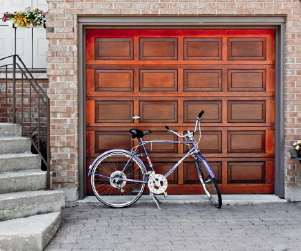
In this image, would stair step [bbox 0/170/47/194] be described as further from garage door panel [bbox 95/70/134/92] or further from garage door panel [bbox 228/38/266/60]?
garage door panel [bbox 228/38/266/60]

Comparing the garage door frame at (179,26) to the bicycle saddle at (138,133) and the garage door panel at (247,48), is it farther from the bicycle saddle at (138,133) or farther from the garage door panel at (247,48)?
the bicycle saddle at (138,133)

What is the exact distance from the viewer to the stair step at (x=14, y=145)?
16.7 feet

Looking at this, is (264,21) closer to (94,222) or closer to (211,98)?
(211,98)

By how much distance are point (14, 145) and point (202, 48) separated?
2.98 m

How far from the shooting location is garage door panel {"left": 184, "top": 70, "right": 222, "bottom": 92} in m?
5.92

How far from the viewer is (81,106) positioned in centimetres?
574

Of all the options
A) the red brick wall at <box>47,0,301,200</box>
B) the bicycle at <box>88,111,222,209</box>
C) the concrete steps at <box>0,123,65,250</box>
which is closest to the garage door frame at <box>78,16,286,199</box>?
the red brick wall at <box>47,0,301,200</box>

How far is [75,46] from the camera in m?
5.64

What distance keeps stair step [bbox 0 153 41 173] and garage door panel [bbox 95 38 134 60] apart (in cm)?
178

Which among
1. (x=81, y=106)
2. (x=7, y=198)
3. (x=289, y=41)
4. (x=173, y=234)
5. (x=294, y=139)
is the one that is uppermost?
(x=289, y=41)

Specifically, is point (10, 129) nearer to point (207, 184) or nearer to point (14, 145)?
point (14, 145)

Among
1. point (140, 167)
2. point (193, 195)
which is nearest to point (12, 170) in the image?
point (140, 167)

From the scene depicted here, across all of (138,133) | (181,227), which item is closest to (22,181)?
(138,133)

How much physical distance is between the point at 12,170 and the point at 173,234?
213cm
